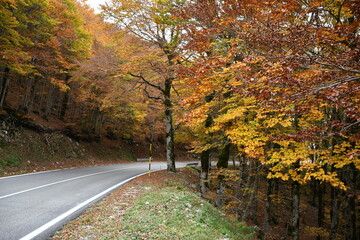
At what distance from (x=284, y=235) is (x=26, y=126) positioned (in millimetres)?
21492

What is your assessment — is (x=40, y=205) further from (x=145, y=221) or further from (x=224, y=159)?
(x=224, y=159)

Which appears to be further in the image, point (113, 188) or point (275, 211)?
point (275, 211)

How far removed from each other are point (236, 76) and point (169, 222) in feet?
12.9

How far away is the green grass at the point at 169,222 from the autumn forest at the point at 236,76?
251 centimetres

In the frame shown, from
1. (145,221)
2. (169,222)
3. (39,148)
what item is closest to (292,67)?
(169,222)

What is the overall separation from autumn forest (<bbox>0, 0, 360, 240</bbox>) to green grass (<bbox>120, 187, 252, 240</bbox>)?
2506 mm

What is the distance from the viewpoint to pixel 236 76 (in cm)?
541

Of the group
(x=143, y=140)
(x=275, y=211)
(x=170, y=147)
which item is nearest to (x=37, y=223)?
(x=170, y=147)

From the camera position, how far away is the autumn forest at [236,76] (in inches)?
182

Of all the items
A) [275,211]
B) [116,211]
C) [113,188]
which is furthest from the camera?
[275,211]

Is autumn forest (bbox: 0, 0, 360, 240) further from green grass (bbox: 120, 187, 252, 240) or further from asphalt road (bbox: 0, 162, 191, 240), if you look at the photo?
asphalt road (bbox: 0, 162, 191, 240)

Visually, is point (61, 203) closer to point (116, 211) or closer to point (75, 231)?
point (116, 211)

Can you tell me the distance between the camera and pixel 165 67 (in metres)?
12.2

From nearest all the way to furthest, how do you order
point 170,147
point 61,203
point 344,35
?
1. point 344,35
2. point 61,203
3. point 170,147
